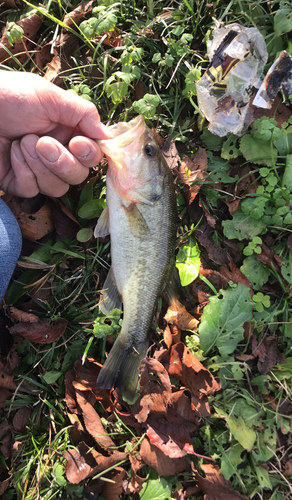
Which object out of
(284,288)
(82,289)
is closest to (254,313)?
(284,288)

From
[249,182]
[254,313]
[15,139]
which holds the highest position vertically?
[15,139]

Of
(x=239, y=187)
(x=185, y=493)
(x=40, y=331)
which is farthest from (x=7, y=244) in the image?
(x=185, y=493)

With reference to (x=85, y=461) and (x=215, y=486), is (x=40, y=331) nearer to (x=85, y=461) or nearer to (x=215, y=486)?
(x=85, y=461)

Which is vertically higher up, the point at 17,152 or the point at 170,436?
the point at 17,152

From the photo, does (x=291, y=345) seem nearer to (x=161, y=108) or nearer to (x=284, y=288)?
(x=284, y=288)

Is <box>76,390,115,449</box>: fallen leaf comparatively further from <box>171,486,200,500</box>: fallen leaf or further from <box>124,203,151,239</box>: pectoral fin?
<box>124,203,151,239</box>: pectoral fin

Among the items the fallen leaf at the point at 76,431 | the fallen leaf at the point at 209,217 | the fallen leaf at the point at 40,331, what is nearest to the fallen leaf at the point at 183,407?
the fallen leaf at the point at 76,431

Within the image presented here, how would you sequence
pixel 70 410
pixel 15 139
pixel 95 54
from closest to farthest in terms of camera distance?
pixel 15 139, pixel 70 410, pixel 95 54
